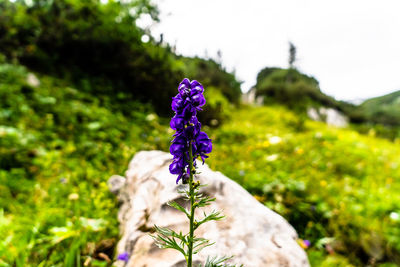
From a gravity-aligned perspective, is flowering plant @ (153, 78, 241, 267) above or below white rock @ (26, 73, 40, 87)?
below

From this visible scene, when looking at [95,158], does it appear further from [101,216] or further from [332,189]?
[332,189]

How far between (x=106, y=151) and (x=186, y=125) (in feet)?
9.97

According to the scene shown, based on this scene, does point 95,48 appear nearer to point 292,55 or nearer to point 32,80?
point 32,80

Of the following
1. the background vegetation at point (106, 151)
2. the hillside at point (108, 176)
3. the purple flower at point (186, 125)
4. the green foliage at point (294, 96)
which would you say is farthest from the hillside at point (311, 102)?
the purple flower at point (186, 125)

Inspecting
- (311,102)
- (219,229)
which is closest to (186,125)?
(219,229)

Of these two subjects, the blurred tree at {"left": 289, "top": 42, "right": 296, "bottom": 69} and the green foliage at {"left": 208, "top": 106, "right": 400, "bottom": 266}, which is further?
the blurred tree at {"left": 289, "top": 42, "right": 296, "bottom": 69}

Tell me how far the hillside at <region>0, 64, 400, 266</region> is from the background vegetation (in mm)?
15

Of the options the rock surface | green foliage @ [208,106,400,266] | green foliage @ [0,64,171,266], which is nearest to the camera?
the rock surface

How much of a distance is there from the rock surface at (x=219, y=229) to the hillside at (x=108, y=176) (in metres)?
0.40

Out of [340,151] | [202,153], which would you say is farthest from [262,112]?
[202,153]

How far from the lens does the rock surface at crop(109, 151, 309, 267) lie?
1.57m

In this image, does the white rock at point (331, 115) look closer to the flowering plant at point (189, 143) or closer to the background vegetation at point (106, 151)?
the background vegetation at point (106, 151)

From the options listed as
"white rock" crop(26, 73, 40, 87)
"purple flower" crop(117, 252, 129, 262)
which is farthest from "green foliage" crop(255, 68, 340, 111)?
"purple flower" crop(117, 252, 129, 262)

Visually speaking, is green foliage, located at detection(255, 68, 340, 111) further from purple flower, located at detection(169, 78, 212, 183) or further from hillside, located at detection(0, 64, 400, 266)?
purple flower, located at detection(169, 78, 212, 183)
